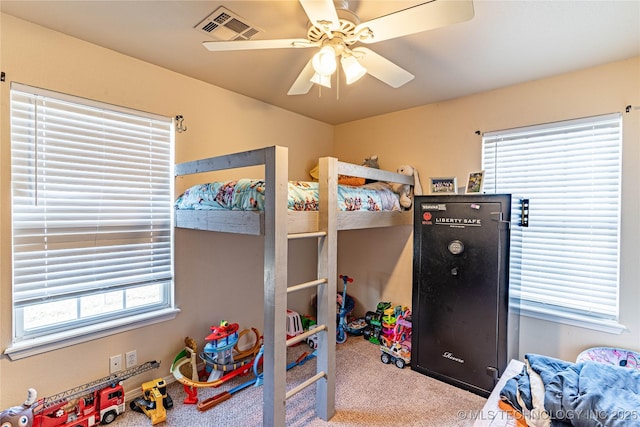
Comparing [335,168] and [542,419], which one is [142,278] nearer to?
[335,168]

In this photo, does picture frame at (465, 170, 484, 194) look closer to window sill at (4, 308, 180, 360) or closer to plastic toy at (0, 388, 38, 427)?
window sill at (4, 308, 180, 360)

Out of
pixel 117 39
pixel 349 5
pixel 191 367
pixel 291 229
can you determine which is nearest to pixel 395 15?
pixel 349 5

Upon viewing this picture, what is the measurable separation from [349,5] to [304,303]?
2868 millimetres

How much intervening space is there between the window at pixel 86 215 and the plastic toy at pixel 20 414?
1.04ft

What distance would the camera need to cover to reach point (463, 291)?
229cm

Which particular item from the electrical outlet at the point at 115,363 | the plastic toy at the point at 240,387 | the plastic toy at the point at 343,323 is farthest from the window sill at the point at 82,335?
the plastic toy at the point at 343,323

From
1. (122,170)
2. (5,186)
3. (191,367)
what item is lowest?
(191,367)

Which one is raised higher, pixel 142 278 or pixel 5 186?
pixel 5 186

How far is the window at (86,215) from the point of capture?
1.77 m

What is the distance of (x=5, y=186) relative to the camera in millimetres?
1693

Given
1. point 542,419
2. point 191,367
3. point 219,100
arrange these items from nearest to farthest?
point 542,419, point 191,367, point 219,100

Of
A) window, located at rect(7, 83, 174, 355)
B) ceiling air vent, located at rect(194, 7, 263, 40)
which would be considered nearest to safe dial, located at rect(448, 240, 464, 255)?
ceiling air vent, located at rect(194, 7, 263, 40)

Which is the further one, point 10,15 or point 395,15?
point 10,15

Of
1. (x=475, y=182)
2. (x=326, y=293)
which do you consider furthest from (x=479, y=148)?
(x=326, y=293)
